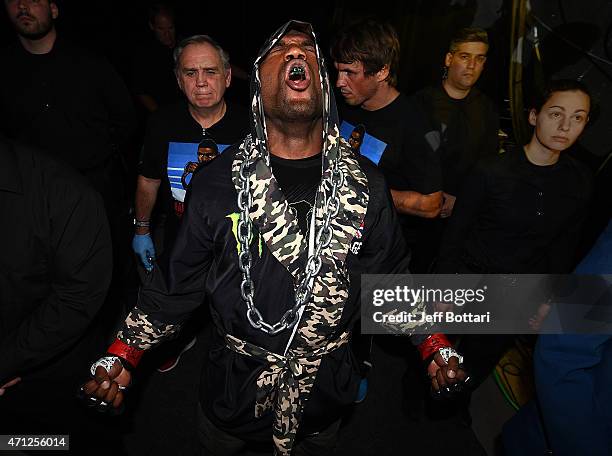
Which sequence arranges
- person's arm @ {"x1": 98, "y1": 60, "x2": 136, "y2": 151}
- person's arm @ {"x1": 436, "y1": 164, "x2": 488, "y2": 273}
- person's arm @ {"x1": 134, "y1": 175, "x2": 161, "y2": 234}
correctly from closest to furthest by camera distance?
person's arm @ {"x1": 436, "y1": 164, "x2": 488, "y2": 273} < person's arm @ {"x1": 134, "y1": 175, "x2": 161, "y2": 234} < person's arm @ {"x1": 98, "y1": 60, "x2": 136, "y2": 151}

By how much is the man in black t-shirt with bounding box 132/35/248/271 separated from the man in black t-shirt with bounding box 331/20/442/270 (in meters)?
0.71

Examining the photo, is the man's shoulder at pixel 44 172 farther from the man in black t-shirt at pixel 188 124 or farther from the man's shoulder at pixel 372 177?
the man's shoulder at pixel 372 177

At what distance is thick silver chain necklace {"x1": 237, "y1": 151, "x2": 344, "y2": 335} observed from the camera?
5.44 feet

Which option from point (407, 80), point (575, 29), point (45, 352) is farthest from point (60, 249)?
point (407, 80)

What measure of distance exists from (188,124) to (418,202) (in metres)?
1.42

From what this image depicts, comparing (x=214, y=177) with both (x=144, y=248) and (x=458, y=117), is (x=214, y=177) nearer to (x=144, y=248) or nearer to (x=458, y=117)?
(x=144, y=248)

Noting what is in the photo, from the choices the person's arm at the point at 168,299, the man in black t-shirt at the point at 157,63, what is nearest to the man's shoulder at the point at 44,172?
the person's arm at the point at 168,299

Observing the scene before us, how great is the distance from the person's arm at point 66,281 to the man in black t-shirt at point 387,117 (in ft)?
5.14

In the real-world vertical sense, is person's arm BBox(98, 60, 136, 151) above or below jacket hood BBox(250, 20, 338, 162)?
below

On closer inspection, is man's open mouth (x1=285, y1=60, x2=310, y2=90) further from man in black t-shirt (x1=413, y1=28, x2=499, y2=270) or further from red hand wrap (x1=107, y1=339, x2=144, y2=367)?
man in black t-shirt (x1=413, y1=28, x2=499, y2=270)

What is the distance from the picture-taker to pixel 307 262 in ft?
5.49

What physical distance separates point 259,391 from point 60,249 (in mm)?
952

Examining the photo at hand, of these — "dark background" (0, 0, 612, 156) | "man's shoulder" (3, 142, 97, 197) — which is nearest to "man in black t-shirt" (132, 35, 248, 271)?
"man's shoulder" (3, 142, 97, 197)

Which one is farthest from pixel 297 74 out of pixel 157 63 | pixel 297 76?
pixel 157 63
